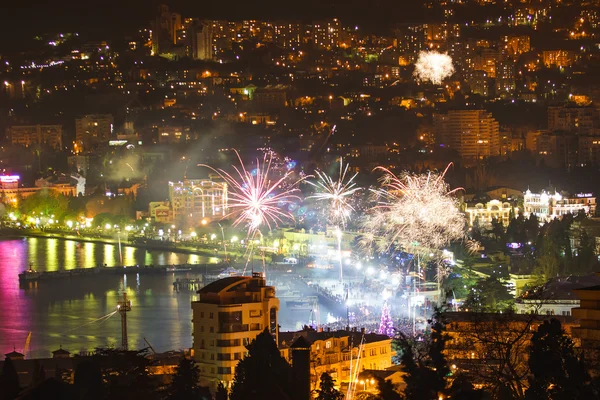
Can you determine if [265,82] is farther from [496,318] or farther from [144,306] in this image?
[496,318]

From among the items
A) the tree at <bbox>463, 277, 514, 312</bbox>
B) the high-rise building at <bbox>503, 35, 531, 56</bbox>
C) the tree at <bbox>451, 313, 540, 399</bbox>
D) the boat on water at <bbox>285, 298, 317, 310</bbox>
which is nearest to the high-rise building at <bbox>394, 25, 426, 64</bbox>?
the high-rise building at <bbox>503, 35, 531, 56</bbox>

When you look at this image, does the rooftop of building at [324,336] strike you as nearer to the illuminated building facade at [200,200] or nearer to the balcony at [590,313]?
the balcony at [590,313]

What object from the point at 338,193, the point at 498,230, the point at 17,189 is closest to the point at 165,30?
the point at 17,189

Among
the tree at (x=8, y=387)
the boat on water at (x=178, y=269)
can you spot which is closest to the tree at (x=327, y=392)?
the tree at (x=8, y=387)

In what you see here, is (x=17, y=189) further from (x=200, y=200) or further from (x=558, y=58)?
(x=558, y=58)

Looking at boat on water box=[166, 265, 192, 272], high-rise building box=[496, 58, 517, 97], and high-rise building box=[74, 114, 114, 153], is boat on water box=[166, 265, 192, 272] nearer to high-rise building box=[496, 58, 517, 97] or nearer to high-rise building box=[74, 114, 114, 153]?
high-rise building box=[74, 114, 114, 153]

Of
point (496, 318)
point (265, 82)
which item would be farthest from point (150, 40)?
point (496, 318)
